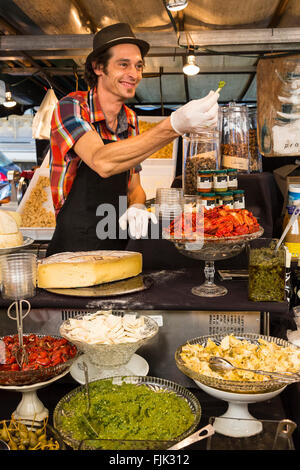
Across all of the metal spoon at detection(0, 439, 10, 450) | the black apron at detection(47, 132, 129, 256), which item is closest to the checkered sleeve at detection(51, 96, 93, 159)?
the black apron at detection(47, 132, 129, 256)

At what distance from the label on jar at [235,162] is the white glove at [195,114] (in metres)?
0.40

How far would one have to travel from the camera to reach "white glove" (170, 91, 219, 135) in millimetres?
1941

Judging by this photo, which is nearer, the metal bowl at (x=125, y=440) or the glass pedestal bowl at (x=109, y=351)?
the metal bowl at (x=125, y=440)


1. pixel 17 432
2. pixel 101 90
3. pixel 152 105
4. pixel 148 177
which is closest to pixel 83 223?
pixel 101 90

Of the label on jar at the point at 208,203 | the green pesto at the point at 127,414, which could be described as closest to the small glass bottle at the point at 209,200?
the label on jar at the point at 208,203

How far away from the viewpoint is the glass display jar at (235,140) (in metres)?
2.40

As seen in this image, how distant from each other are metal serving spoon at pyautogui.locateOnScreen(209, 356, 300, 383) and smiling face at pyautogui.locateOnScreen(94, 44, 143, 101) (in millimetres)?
1769

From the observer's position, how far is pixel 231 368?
4.65 feet

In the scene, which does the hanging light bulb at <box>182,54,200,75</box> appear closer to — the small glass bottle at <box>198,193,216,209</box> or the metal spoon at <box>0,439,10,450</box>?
the small glass bottle at <box>198,193,216,209</box>

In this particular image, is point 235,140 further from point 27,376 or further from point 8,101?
point 8,101

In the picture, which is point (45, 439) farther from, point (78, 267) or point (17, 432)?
point (78, 267)

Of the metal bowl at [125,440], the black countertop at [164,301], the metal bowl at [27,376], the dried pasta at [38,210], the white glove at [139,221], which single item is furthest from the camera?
the dried pasta at [38,210]

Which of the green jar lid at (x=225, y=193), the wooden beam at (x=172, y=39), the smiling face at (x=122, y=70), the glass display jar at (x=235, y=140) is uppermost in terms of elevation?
the wooden beam at (x=172, y=39)

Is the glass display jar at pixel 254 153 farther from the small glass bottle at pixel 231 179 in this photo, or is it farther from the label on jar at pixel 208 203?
the label on jar at pixel 208 203
